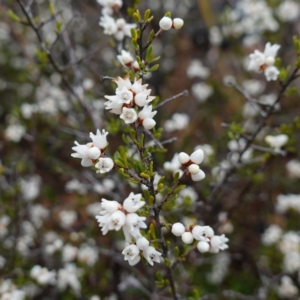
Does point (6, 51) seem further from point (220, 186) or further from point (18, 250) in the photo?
point (220, 186)

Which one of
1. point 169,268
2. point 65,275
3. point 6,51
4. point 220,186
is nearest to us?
point 169,268

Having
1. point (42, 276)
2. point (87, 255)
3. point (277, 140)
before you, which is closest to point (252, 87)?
point (277, 140)

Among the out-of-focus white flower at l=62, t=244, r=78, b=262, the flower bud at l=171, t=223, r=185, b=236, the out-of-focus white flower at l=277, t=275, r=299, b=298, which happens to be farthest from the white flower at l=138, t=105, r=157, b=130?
the out-of-focus white flower at l=277, t=275, r=299, b=298

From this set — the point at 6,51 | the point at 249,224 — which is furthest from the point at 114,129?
the point at 6,51

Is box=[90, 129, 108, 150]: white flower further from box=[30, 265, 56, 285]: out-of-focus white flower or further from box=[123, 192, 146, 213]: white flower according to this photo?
box=[30, 265, 56, 285]: out-of-focus white flower

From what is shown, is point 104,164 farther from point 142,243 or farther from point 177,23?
point 177,23

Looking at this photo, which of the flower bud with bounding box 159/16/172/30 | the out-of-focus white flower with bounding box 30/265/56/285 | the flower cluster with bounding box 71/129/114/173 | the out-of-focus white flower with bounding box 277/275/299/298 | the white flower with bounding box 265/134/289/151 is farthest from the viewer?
the out-of-focus white flower with bounding box 277/275/299/298

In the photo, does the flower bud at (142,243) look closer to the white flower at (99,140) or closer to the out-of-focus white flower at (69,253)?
the white flower at (99,140)
